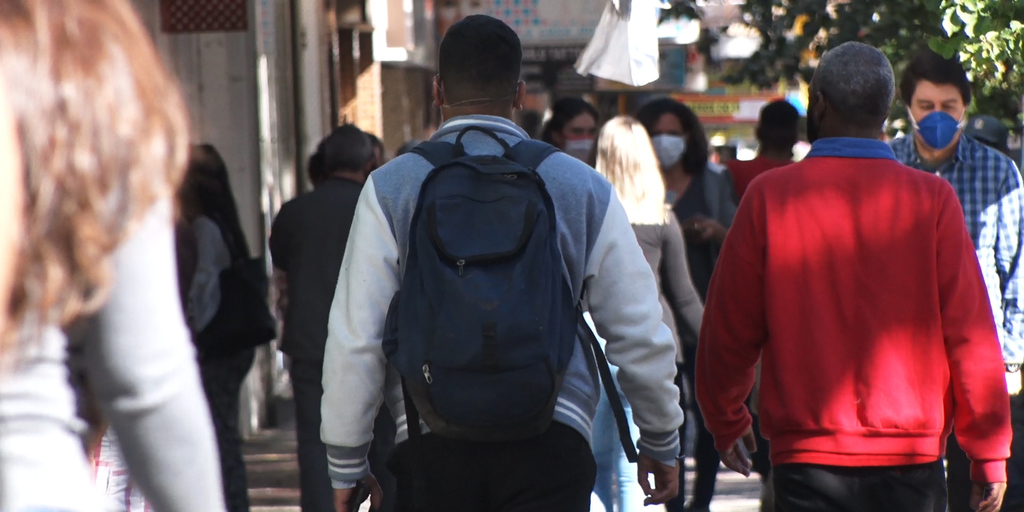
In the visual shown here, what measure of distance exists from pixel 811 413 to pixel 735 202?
3407 millimetres

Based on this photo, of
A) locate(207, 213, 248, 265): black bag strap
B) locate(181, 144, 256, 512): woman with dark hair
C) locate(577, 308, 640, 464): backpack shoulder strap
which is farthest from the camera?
locate(207, 213, 248, 265): black bag strap

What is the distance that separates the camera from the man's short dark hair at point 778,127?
7.00 metres

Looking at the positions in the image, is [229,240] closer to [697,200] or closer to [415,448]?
[697,200]

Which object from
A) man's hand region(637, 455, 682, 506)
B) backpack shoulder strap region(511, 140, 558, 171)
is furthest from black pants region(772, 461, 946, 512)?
backpack shoulder strap region(511, 140, 558, 171)

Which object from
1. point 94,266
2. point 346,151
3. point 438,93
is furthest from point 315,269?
point 94,266

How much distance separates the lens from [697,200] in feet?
21.6

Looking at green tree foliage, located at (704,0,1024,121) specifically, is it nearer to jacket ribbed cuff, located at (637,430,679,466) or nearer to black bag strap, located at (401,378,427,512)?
jacket ribbed cuff, located at (637,430,679,466)

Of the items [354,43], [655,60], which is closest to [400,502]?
[655,60]

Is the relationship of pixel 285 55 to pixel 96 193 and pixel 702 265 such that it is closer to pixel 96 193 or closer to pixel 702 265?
pixel 702 265

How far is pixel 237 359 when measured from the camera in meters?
5.67

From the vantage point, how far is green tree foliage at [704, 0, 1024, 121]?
5.52 m

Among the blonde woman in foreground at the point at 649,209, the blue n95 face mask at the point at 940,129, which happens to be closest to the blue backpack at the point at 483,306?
the blue n95 face mask at the point at 940,129

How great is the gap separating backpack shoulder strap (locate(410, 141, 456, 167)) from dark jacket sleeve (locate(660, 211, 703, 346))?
2470 millimetres

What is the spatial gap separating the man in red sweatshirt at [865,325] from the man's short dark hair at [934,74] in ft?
4.52
